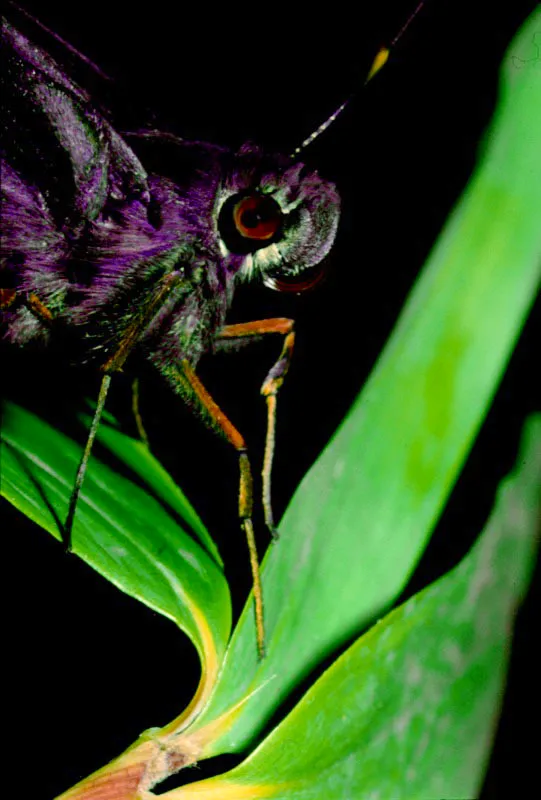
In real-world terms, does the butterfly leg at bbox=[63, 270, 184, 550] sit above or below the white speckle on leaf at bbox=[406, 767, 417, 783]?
above

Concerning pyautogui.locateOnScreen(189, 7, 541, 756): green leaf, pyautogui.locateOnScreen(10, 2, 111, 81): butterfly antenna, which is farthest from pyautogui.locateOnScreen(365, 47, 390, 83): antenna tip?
pyautogui.locateOnScreen(10, 2, 111, 81): butterfly antenna

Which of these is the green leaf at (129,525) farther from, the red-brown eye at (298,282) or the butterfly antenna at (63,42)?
the butterfly antenna at (63,42)

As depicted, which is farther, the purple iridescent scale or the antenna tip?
the purple iridescent scale

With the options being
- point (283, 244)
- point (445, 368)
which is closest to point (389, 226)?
point (283, 244)

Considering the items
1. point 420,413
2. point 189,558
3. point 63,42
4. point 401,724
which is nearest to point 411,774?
point 401,724

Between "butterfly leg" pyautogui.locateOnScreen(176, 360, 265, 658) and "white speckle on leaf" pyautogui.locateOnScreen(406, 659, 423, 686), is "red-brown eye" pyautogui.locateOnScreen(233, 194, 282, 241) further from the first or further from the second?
"white speckle on leaf" pyautogui.locateOnScreen(406, 659, 423, 686)

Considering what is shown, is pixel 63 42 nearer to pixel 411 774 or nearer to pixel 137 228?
pixel 137 228
